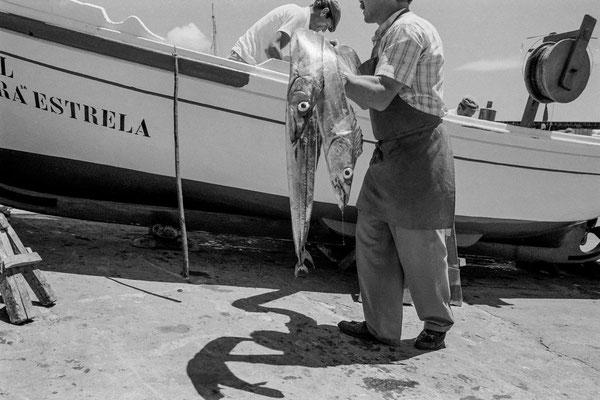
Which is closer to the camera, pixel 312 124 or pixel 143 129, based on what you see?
pixel 312 124

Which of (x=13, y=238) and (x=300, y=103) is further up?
(x=300, y=103)

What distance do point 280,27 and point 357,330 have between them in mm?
2437

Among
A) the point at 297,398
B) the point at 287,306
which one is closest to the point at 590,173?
the point at 287,306

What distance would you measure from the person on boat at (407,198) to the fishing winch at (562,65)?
2.30 meters

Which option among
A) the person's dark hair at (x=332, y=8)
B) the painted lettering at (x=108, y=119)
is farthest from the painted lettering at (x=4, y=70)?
the person's dark hair at (x=332, y=8)

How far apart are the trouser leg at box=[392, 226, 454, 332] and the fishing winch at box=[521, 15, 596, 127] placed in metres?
2.55

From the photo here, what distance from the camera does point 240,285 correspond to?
364cm

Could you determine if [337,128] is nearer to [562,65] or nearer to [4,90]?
[4,90]

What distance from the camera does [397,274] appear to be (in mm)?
2881

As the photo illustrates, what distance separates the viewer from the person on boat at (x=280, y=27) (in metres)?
4.00

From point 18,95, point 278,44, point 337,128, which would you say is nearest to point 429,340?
point 337,128

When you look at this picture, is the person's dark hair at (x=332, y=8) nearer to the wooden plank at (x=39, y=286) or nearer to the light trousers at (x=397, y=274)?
the light trousers at (x=397, y=274)

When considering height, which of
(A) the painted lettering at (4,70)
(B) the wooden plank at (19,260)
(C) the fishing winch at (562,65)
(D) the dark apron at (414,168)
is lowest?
(B) the wooden plank at (19,260)

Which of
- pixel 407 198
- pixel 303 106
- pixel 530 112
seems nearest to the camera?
pixel 303 106
